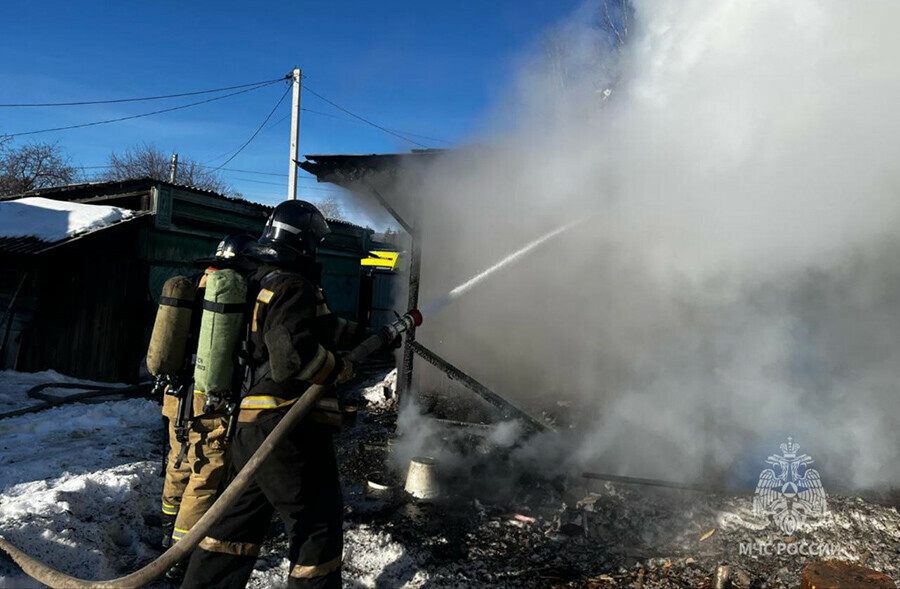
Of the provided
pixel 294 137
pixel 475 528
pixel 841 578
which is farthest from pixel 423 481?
pixel 294 137

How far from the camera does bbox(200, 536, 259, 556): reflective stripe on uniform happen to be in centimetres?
263

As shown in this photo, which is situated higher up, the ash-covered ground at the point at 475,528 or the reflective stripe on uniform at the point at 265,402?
the reflective stripe on uniform at the point at 265,402

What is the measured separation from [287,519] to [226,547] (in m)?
0.35

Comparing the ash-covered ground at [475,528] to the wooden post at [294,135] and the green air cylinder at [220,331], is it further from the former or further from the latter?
the wooden post at [294,135]

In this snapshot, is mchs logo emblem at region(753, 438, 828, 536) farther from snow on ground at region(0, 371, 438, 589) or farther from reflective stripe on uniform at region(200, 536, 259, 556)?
reflective stripe on uniform at region(200, 536, 259, 556)

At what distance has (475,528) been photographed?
4113 millimetres

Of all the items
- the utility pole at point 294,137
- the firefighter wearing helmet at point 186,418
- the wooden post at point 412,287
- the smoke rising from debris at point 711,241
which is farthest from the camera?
the utility pole at point 294,137

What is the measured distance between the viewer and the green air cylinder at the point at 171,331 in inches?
135

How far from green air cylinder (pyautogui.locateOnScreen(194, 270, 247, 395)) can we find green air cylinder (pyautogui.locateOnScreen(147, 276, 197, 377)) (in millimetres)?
412

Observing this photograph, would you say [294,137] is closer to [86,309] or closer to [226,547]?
[86,309]

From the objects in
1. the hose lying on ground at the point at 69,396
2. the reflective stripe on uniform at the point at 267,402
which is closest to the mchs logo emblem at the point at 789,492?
the reflective stripe on uniform at the point at 267,402

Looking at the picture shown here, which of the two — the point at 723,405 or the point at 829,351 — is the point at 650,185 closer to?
the point at 723,405

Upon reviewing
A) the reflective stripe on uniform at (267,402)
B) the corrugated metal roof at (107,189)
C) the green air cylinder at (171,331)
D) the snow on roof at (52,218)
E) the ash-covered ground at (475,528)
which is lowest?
the ash-covered ground at (475,528)

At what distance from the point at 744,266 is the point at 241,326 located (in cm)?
495
